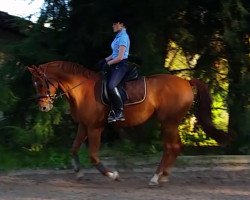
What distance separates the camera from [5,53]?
1155cm

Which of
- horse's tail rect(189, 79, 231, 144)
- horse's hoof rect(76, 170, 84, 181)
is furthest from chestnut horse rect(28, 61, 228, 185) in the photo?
horse's hoof rect(76, 170, 84, 181)

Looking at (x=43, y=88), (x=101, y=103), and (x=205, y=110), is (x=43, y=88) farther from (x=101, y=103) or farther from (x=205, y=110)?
(x=205, y=110)

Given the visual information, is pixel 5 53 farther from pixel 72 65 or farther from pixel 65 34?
pixel 72 65

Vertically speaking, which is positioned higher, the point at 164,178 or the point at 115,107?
the point at 115,107

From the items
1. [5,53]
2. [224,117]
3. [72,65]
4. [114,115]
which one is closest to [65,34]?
[5,53]

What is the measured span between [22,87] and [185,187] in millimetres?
4602

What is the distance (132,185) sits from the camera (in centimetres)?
946

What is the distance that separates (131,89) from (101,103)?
0.60 m

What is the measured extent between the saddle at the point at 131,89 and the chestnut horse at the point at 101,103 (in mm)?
93

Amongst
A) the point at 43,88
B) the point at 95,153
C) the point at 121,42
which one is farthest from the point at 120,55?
the point at 95,153

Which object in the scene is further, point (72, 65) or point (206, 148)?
point (206, 148)

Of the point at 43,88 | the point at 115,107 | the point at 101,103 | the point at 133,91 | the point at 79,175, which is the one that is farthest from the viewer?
the point at 79,175

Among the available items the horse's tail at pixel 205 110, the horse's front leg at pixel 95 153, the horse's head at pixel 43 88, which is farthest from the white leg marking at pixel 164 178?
the horse's head at pixel 43 88

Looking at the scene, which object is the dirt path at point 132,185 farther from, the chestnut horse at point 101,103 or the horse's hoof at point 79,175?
the chestnut horse at point 101,103
